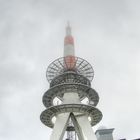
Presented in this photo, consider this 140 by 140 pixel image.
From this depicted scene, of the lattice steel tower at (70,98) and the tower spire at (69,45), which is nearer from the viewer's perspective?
the lattice steel tower at (70,98)

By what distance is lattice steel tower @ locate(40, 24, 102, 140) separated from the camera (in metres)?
61.3

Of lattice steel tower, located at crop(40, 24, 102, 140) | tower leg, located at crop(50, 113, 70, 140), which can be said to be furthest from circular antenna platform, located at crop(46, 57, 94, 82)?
tower leg, located at crop(50, 113, 70, 140)

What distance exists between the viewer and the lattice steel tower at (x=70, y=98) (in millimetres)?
61316

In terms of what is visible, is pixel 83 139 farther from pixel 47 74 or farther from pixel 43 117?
pixel 47 74

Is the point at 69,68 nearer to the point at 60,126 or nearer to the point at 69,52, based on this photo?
the point at 69,52

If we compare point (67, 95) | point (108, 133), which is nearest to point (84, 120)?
point (67, 95)

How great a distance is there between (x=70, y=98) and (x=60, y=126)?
7.16 meters

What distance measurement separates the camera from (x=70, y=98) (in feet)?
211

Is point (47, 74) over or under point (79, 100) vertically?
over

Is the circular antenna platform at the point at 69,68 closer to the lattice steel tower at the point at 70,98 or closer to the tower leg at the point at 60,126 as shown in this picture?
the lattice steel tower at the point at 70,98

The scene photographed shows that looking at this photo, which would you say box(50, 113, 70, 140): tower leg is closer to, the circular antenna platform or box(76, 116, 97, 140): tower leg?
box(76, 116, 97, 140): tower leg

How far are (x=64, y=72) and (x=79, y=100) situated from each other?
8.44 meters

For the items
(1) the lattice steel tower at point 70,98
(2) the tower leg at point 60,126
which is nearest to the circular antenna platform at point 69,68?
(1) the lattice steel tower at point 70,98

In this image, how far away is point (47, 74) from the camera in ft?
234
